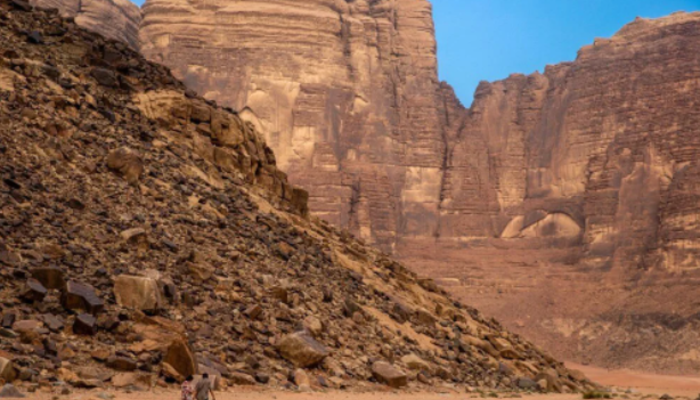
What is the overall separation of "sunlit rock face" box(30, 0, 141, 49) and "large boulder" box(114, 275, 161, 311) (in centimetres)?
9451

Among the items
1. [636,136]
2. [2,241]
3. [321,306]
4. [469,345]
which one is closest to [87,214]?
[2,241]

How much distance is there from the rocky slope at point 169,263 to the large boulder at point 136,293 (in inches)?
1.1

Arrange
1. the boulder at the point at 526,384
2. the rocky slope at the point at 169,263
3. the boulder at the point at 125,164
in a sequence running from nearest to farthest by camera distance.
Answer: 1. the rocky slope at the point at 169,263
2. the boulder at the point at 125,164
3. the boulder at the point at 526,384

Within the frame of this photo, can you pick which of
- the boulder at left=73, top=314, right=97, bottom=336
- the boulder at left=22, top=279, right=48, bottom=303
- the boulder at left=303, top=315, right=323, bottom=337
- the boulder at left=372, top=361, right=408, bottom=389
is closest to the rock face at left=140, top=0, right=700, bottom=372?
the boulder at left=372, top=361, right=408, bottom=389

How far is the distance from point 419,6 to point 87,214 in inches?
4108

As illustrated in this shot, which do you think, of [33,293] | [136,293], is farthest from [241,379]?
[33,293]

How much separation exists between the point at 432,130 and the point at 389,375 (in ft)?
318

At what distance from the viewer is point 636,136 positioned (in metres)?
108

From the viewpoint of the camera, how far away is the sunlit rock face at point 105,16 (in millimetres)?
113000

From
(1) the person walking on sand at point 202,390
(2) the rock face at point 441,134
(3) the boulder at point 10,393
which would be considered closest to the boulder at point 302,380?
(1) the person walking on sand at point 202,390

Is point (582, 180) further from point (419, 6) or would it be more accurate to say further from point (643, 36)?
point (419, 6)

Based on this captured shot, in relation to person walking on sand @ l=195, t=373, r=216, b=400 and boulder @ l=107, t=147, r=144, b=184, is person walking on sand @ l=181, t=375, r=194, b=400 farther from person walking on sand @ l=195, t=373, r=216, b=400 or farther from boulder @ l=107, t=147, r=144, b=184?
boulder @ l=107, t=147, r=144, b=184

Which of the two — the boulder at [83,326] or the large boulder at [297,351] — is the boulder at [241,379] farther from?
the boulder at [83,326]

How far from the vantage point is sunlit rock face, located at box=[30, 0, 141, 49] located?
4449 inches
